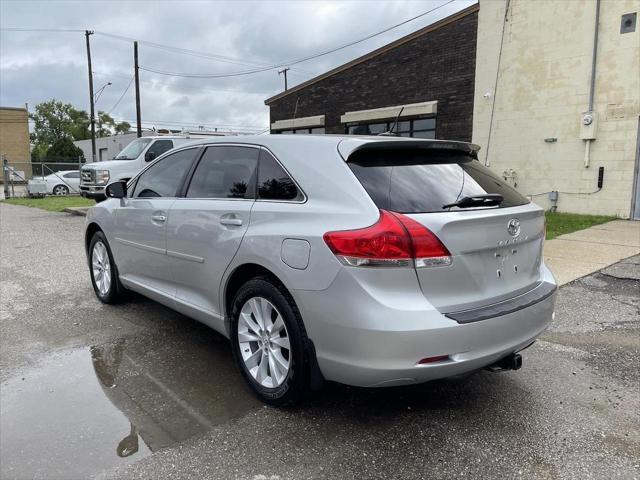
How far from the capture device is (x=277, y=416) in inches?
120

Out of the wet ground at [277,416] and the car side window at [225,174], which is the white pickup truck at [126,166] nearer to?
the wet ground at [277,416]

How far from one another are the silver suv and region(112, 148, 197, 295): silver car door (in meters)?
0.43

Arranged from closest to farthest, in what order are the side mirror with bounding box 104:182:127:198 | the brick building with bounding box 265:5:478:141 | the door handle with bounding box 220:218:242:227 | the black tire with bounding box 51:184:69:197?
the door handle with bounding box 220:218:242:227 → the side mirror with bounding box 104:182:127:198 → the brick building with bounding box 265:5:478:141 → the black tire with bounding box 51:184:69:197

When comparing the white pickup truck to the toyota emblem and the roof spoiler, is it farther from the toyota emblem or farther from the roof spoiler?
the toyota emblem

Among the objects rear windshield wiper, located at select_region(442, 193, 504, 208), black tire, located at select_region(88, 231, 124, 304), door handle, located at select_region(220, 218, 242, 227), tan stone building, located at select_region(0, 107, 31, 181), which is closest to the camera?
rear windshield wiper, located at select_region(442, 193, 504, 208)

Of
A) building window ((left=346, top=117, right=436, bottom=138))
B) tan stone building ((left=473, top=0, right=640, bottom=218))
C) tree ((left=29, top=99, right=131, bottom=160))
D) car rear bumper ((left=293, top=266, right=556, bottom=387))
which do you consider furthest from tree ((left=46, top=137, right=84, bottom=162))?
car rear bumper ((left=293, top=266, right=556, bottom=387))

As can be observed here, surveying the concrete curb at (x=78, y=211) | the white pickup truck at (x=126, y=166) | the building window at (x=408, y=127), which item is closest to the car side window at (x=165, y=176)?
the white pickup truck at (x=126, y=166)

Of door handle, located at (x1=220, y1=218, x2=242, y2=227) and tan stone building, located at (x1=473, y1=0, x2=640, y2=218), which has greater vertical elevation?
tan stone building, located at (x1=473, y1=0, x2=640, y2=218)

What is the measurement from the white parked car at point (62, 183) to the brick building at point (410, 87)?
43.6 ft

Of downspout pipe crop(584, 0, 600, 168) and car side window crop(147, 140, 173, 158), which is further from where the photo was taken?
car side window crop(147, 140, 173, 158)

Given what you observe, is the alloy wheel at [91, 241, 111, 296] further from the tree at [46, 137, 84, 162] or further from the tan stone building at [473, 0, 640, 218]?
the tree at [46, 137, 84, 162]

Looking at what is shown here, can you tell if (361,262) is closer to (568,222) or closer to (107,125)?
(568,222)

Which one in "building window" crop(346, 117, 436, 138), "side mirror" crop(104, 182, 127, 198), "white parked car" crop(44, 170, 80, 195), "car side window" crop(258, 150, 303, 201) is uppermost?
"building window" crop(346, 117, 436, 138)

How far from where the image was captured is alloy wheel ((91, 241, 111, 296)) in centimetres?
528
